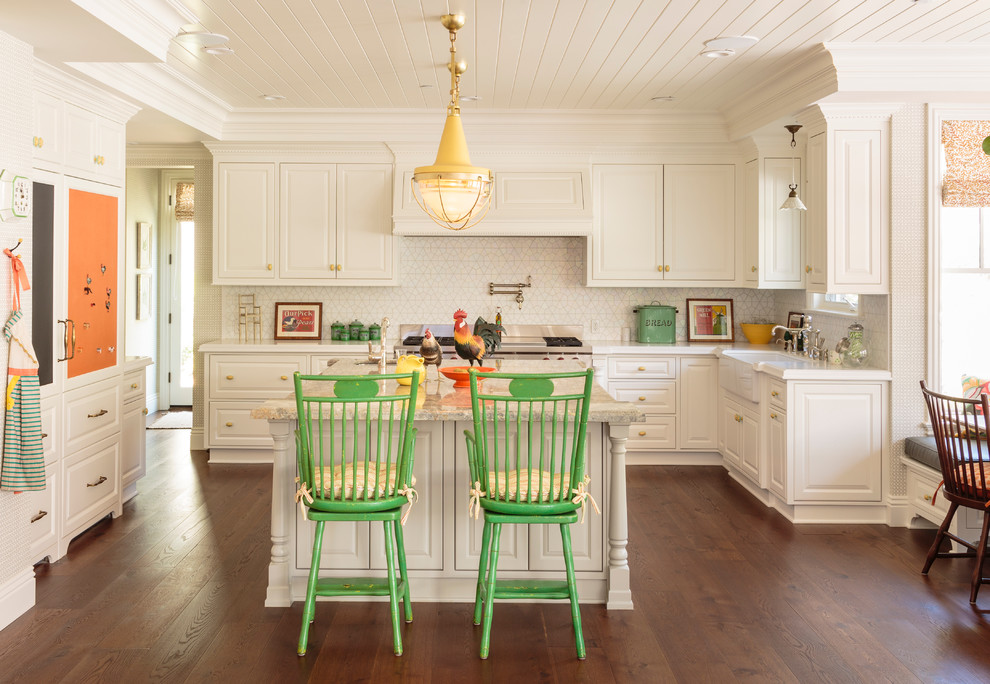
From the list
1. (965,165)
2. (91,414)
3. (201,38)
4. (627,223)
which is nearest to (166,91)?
(201,38)

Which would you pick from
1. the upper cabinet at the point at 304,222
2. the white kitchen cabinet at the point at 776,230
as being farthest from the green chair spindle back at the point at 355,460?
the white kitchen cabinet at the point at 776,230

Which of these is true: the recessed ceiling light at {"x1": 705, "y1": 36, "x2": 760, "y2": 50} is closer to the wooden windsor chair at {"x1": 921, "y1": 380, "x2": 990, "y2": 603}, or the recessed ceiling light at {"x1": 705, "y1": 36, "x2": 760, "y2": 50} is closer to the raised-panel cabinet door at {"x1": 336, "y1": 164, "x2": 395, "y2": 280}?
the wooden windsor chair at {"x1": 921, "y1": 380, "x2": 990, "y2": 603}

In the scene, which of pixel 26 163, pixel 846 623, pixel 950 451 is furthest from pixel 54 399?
pixel 950 451

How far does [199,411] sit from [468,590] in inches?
158

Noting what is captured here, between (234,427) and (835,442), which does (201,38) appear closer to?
(234,427)

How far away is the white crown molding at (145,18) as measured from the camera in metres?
3.21

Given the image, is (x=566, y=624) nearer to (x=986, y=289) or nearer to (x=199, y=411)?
(x=986, y=289)

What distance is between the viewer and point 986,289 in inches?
186

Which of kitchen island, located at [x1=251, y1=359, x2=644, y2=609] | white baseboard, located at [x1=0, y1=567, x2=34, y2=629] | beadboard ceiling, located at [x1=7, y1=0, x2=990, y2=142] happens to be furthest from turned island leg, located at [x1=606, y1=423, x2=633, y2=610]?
white baseboard, located at [x1=0, y1=567, x2=34, y2=629]

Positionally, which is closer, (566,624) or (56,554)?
(566,624)

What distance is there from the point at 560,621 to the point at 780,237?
12.7 feet

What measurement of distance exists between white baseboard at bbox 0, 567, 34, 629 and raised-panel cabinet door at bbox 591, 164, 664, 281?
4.44 metres

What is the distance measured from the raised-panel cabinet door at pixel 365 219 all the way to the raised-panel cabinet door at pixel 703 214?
7.37 ft

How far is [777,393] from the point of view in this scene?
4.98m
